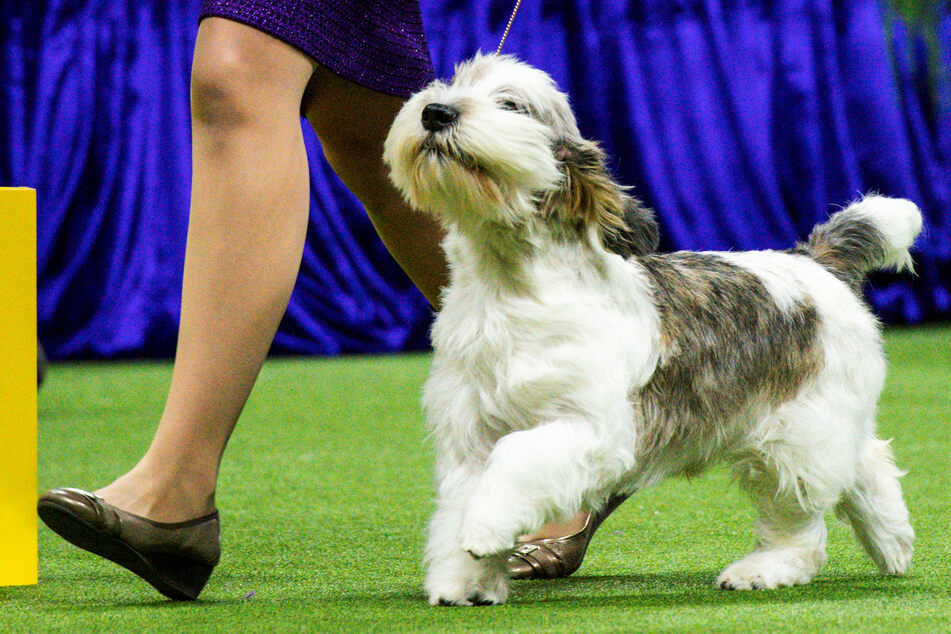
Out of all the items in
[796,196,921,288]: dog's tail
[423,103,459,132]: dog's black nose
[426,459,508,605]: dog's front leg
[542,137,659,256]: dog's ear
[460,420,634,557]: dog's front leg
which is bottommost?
[426,459,508,605]: dog's front leg

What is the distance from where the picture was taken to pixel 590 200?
185 cm

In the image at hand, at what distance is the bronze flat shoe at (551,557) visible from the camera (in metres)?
2.13

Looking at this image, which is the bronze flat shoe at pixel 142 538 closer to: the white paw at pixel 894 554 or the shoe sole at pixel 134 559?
the shoe sole at pixel 134 559

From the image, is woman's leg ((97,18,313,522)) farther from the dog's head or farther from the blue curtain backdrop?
the blue curtain backdrop

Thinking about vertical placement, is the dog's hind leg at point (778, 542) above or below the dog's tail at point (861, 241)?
below

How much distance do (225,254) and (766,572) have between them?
0.96m

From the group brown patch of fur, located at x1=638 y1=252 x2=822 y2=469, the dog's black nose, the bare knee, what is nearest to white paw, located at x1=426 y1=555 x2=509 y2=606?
brown patch of fur, located at x1=638 y1=252 x2=822 y2=469

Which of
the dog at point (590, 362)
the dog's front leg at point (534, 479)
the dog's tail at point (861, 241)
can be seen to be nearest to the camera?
the dog's front leg at point (534, 479)

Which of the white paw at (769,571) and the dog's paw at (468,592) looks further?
the white paw at (769,571)

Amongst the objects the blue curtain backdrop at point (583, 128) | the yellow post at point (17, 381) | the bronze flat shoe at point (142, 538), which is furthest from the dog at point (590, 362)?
the blue curtain backdrop at point (583, 128)

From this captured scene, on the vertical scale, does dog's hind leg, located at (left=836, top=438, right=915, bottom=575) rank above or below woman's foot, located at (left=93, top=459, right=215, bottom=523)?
below

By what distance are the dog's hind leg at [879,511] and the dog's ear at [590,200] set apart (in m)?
0.59

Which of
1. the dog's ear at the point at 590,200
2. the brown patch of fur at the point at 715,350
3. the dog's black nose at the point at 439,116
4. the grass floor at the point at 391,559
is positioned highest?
Answer: the dog's black nose at the point at 439,116

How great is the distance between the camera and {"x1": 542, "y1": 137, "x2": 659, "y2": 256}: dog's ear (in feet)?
6.05
